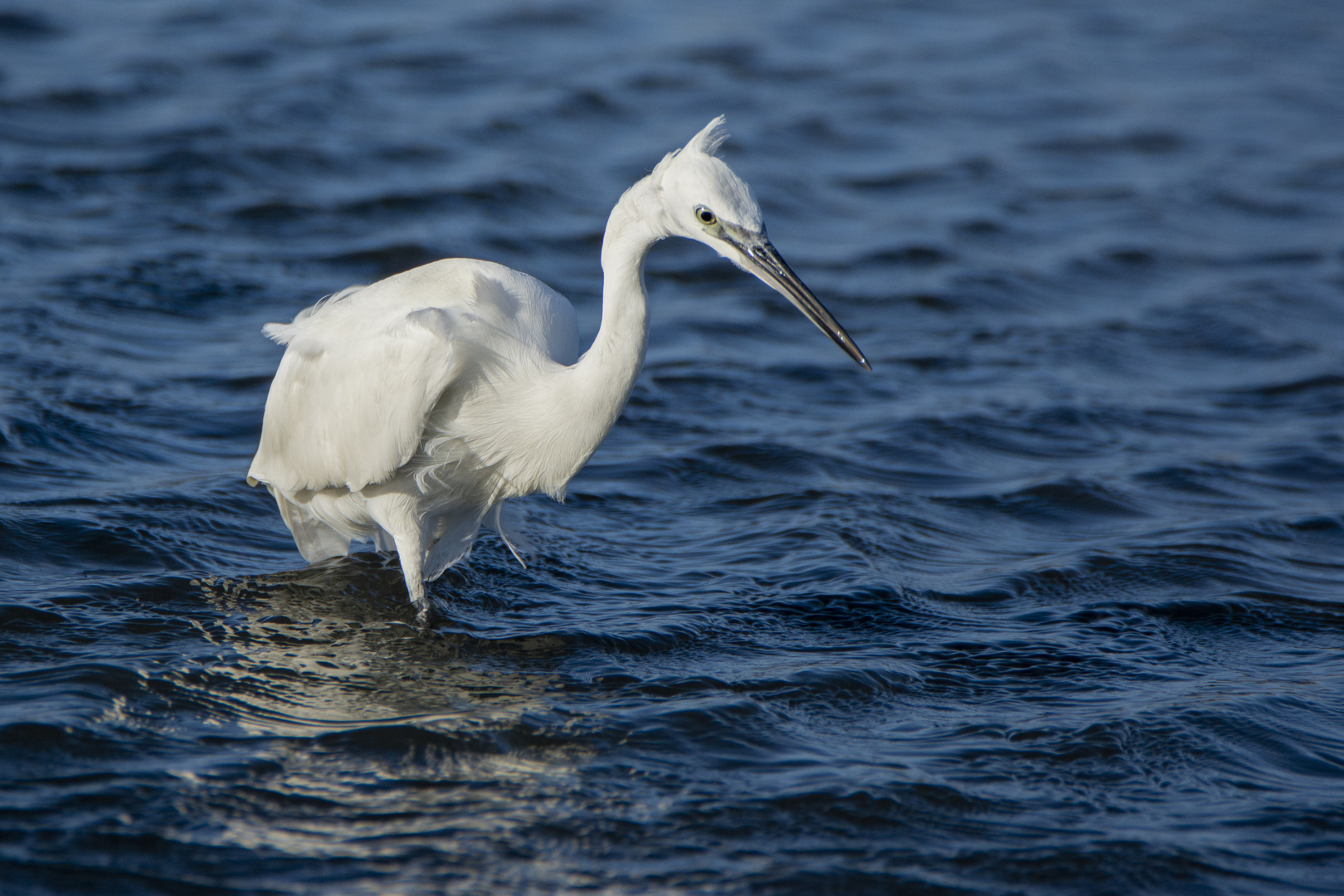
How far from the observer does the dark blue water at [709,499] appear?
412 cm

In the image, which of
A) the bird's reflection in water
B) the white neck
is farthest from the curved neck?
the bird's reflection in water

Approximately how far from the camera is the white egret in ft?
15.2

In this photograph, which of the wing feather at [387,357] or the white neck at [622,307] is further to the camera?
the wing feather at [387,357]

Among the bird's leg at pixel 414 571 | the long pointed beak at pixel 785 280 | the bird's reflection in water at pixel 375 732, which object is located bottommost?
the bird's reflection in water at pixel 375 732

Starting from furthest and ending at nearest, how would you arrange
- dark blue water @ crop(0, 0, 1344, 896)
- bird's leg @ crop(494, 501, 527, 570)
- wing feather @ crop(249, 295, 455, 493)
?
bird's leg @ crop(494, 501, 527, 570) → wing feather @ crop(249, 295, 455, 493) → dark blue water @ crop(0, 0, 1344, 896)

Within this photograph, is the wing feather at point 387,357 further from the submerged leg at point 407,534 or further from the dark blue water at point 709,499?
the dark blue water at point 709,499

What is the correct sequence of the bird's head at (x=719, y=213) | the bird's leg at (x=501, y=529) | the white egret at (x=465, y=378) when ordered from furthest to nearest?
1. the bird's leg at (x=501, y=529)
2. the white egret at (x=465, y=378)
3. the bird's head at (x=719, y=213)

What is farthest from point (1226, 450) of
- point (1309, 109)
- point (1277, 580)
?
point (1309, 109)

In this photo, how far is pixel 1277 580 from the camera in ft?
19.6

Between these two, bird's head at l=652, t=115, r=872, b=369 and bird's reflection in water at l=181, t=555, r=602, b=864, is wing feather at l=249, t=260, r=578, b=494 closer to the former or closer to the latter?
bird's reflection in water at l=181, t=555, r=602, b=864

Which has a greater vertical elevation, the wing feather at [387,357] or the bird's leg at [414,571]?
the wing feather at [387,357]

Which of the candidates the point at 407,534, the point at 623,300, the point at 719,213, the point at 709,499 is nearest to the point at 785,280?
the point at 719,213

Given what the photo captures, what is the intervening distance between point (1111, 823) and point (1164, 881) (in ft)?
0.91

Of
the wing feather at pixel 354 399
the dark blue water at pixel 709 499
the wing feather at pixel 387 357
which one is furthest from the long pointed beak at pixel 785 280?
the dark blue water at pixel 709 499
